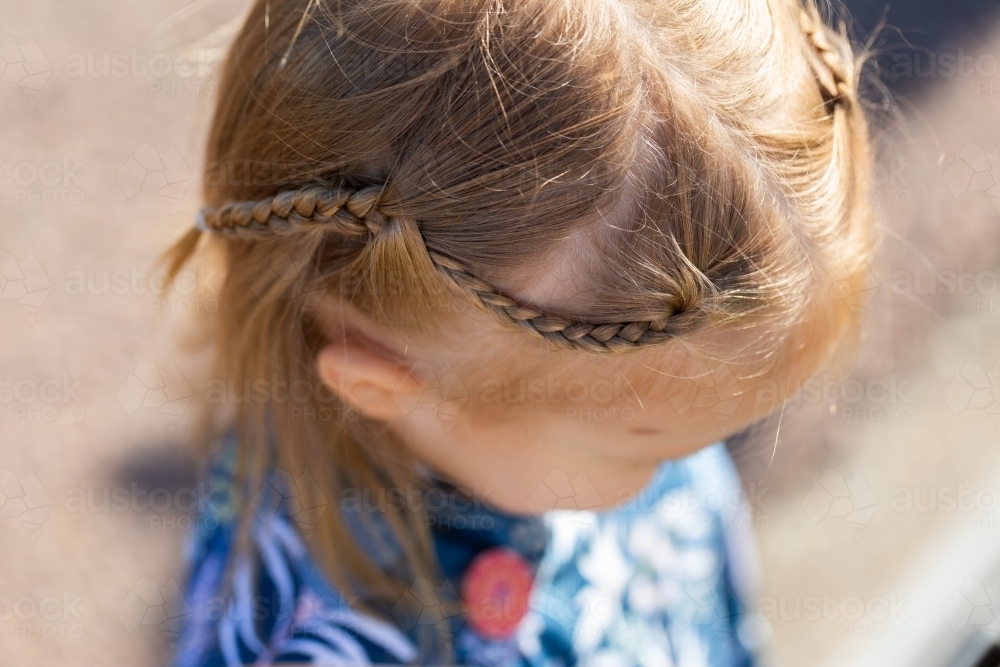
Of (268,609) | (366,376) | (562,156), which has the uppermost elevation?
(562,156)

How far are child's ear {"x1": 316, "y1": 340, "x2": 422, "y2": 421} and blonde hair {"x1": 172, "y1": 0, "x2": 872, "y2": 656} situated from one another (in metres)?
0.04

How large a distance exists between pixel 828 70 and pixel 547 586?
0.63 metres

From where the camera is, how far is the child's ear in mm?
654

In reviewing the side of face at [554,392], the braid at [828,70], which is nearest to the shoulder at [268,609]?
the side of face at [554,392]

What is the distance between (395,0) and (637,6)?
16cm

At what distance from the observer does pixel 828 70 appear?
60 centimetres

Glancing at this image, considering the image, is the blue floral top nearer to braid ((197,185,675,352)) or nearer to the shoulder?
the shoulder

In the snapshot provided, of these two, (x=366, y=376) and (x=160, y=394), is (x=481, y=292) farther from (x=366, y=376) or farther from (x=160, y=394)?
(x=160, y=394)

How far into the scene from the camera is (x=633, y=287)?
54 cm

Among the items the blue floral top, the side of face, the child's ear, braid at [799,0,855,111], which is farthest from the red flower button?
braid at [799,0,855,111]

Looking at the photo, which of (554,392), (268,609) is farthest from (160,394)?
(554,392)

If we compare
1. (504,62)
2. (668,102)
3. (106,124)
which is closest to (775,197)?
(668,102)

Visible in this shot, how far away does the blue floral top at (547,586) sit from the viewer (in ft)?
2.80

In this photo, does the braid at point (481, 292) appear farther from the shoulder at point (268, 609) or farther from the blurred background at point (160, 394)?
the blurred background at point (160, 394)
